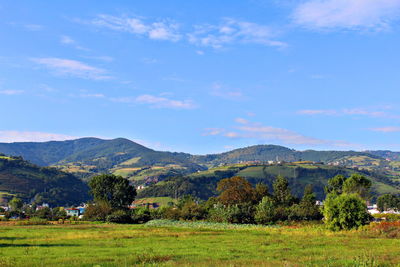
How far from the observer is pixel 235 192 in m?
119

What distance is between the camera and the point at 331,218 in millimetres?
73375

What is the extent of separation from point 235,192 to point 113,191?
5807 cm

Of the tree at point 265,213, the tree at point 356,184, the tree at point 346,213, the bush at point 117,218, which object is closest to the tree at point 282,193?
the tree at point 356,184

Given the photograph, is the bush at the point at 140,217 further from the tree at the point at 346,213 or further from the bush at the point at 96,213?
the tree at the point at 346,213

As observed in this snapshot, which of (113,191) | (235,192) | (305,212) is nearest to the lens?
(305,212)

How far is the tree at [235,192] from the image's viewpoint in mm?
118312

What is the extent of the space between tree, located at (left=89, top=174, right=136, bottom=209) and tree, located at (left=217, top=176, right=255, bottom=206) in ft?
152

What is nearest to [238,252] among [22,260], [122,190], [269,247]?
[269,247]

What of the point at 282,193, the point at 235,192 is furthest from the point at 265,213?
the point at 282,193

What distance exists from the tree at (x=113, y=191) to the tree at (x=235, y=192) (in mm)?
46427

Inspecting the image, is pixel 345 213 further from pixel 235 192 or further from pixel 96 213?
pixel 96 213

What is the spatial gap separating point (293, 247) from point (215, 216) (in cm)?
6517

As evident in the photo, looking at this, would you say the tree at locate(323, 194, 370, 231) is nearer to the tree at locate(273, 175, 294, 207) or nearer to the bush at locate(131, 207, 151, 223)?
the tree at locate(273, 175, 294, 207)

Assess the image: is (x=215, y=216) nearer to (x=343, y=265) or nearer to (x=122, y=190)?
(x=122, y=190)
